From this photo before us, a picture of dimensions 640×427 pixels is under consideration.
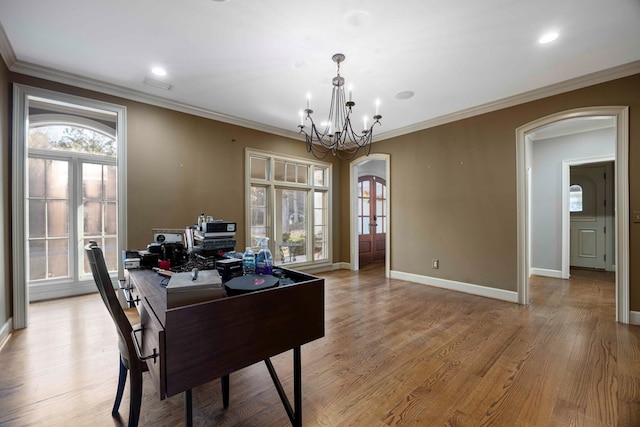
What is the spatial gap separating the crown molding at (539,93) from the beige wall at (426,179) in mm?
67

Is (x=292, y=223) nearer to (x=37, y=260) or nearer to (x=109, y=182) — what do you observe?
(x=109, y=182)

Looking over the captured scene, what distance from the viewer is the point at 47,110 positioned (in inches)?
151

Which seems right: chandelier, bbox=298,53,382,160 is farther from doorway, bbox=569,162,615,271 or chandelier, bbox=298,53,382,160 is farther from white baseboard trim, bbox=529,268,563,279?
doorway, bbox=569,162,615,271

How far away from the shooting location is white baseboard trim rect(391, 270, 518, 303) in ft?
12.5

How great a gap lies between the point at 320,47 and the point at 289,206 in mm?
3167

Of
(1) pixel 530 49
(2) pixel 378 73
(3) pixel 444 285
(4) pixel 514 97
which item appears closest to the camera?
(1) pixel 530 49

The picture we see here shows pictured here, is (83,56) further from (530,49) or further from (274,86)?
(530,49)

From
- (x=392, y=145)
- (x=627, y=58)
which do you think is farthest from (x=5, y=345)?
(x=627, y=58)

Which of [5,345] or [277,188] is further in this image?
[277,188]

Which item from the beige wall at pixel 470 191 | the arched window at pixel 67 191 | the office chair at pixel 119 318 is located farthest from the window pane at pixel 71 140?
the beige wall at pixel 470 191

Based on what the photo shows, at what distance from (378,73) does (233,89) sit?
5.92 ft

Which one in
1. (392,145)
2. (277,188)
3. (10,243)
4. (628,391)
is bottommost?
(628,391)

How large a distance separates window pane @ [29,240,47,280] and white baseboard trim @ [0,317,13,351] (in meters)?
1.32

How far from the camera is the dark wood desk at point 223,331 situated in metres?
1.01
